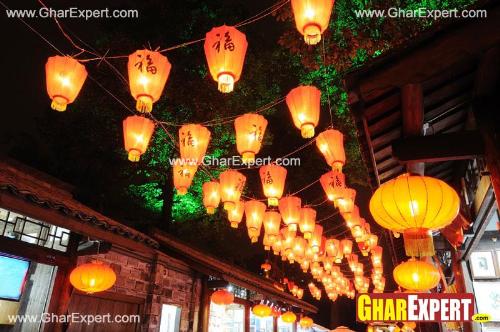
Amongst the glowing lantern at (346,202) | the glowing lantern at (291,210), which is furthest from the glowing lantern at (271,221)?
the glowing lantern at (346,202)

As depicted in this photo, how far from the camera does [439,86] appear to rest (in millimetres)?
6137

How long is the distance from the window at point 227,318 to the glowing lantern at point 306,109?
427 inches

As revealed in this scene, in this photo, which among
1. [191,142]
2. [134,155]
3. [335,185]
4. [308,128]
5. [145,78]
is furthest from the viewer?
[335,185]

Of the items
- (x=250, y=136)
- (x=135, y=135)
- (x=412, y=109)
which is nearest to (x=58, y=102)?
(x=135, y=135)

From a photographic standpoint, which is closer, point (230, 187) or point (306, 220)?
point (230, 187)

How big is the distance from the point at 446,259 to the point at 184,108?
12081 mm

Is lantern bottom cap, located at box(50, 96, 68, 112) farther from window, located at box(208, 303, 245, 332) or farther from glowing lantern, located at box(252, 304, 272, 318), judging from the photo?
glowing lantern, located at box(252, 304, 272, 318)

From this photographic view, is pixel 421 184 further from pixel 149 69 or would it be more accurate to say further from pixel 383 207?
pixel 149 69

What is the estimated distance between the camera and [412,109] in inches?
216

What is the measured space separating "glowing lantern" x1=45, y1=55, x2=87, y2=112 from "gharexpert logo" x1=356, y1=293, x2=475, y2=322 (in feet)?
22.1

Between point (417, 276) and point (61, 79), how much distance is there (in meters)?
9.05

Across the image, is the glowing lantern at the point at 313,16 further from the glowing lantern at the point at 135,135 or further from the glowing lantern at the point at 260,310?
the glowing lantern at the point at 260,310

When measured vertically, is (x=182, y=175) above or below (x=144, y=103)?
below

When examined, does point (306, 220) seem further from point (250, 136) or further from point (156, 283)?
point (156, 283)
